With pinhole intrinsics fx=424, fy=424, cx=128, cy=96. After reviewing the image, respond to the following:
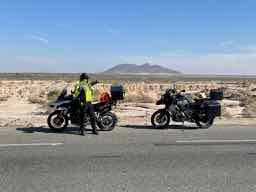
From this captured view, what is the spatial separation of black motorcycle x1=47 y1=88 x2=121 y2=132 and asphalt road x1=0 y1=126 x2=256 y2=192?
1.08 ft

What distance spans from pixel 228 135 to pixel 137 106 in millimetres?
13027

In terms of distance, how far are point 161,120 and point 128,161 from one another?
5296 millimetres

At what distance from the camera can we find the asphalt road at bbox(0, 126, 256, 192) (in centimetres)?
633

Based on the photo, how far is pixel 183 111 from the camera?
1335 centimetres

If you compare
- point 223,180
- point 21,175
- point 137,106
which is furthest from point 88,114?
point 137,106

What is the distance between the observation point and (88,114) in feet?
40.3

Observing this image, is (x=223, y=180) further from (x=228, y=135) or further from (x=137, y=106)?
(x=137, y=106)

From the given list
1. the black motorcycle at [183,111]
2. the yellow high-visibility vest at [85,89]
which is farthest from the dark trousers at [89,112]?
the black motorcycle at [183,111]

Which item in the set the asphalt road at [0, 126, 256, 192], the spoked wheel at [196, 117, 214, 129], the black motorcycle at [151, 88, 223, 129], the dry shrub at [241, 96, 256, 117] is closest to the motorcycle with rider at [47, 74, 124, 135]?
the asphalt road at [0, 126, 256, 192]

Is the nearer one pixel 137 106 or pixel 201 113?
pixel 201 113

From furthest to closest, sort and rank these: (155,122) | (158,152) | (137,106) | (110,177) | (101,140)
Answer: (137,106) → (155,122) → (101,140) → (158,152) → (110,177)

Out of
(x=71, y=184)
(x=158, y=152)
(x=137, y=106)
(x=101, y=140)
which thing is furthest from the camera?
(x=137, y=106)

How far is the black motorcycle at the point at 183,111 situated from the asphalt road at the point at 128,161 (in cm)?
100

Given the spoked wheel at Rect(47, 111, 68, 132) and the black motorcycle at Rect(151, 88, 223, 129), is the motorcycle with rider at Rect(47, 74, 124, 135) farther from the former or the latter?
the black motorcycle at Rect(151, 88, 223, 129)
